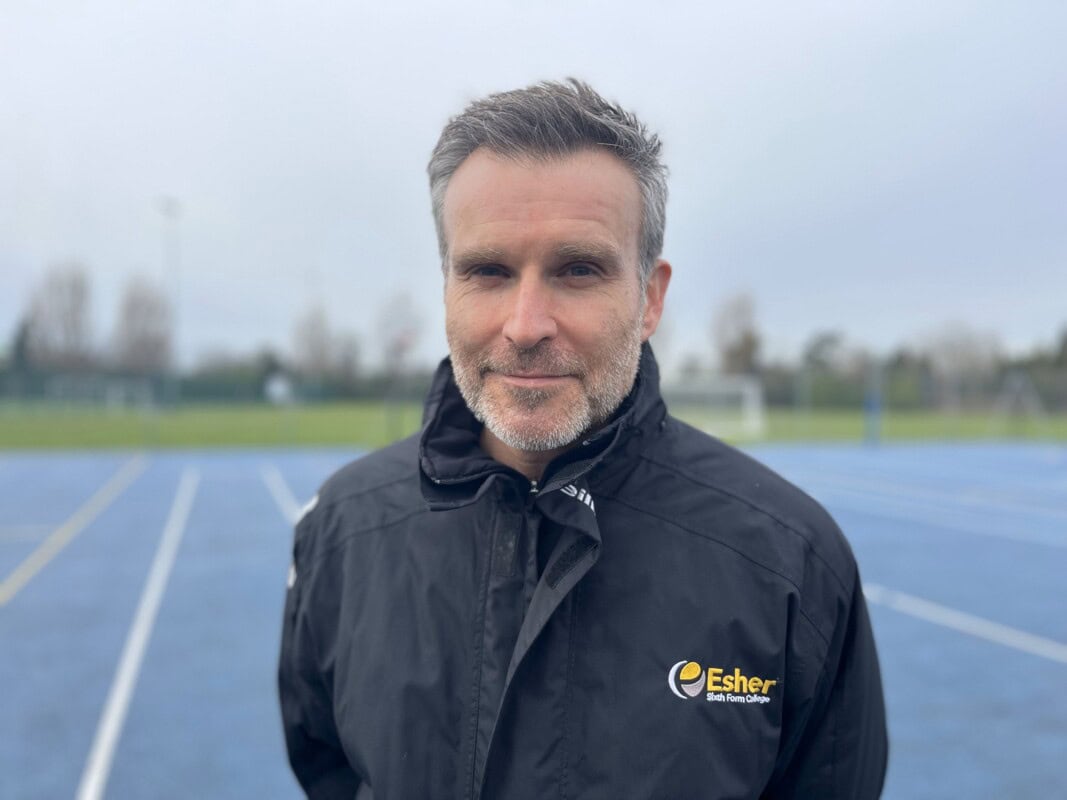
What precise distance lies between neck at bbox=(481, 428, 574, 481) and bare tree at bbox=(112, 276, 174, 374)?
75.6 meters

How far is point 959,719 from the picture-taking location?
4.78m

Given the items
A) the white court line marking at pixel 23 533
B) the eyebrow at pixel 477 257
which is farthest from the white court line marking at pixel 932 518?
the white court line marking at pixel 23 533

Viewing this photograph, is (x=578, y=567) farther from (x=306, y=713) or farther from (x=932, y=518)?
(x=932, y=518)

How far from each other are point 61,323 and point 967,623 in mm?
74935

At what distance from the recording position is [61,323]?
226 feet

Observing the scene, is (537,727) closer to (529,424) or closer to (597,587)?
(597,587)

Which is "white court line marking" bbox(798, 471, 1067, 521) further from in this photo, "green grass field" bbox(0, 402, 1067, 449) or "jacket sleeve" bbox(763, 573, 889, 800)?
"jacket sleeve" bbox(763, 573, 889, 800)

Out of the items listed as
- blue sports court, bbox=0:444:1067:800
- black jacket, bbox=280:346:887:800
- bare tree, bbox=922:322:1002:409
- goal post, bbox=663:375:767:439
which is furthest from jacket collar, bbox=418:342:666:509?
bare tree, bbox=922:322:1002:409

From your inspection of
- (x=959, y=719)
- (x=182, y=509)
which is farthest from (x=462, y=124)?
(x=182, y=509)

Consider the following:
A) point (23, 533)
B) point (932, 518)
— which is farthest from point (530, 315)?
point (932, 518)

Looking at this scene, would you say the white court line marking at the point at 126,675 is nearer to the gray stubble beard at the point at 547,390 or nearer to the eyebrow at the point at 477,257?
the gray stubble beard at the point at 547,390

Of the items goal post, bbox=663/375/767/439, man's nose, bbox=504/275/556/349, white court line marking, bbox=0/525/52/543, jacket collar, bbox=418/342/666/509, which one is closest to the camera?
man's nose, bbox=504/275/556/349

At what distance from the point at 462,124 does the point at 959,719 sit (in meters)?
4.66

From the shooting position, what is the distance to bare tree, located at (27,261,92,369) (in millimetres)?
68000
